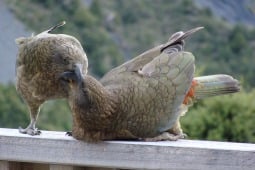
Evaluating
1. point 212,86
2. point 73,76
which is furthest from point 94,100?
point 212,86

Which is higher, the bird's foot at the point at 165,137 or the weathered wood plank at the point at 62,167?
the bird's foot at the point at 165,137

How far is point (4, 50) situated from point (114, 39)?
5.74 meters

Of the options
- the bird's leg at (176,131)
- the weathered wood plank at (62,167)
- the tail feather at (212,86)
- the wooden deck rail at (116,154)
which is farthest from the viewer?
the tail feather at (212,86)

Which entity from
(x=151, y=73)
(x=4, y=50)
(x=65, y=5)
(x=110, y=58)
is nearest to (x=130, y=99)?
(x=151, y=73)

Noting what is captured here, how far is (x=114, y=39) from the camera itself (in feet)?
45.2

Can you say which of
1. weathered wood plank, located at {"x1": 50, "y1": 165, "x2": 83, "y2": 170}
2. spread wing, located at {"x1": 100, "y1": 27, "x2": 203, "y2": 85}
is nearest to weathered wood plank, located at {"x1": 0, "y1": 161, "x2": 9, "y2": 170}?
weathered wood plank, located at {"x1": 50, "y1": 165, "x2": 83, "y2": 170}

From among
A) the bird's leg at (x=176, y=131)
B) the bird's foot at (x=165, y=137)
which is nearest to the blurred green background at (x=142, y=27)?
the bird's leg at (x=176, y=131)

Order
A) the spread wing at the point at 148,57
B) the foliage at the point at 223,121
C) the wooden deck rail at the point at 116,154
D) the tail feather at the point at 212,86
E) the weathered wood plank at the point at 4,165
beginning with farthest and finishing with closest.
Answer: the foliage at the point at 223,121
the tail feather at the point at 212,86
the spread wing at the point at 148,57
the weathered wood plank at the point at 4,165
the wooden deck rail at the point at 116,154

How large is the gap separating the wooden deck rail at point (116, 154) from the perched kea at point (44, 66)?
22 centimetres

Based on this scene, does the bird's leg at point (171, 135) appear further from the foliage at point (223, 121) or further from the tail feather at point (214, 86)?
the foliage at point (223, 121)

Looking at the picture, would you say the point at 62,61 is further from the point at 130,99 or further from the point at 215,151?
the point at 215,151

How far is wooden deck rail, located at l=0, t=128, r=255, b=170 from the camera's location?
267 centimetres

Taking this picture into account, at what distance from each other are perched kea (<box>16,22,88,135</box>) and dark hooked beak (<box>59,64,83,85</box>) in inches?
4.3

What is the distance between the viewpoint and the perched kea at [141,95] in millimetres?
2959
